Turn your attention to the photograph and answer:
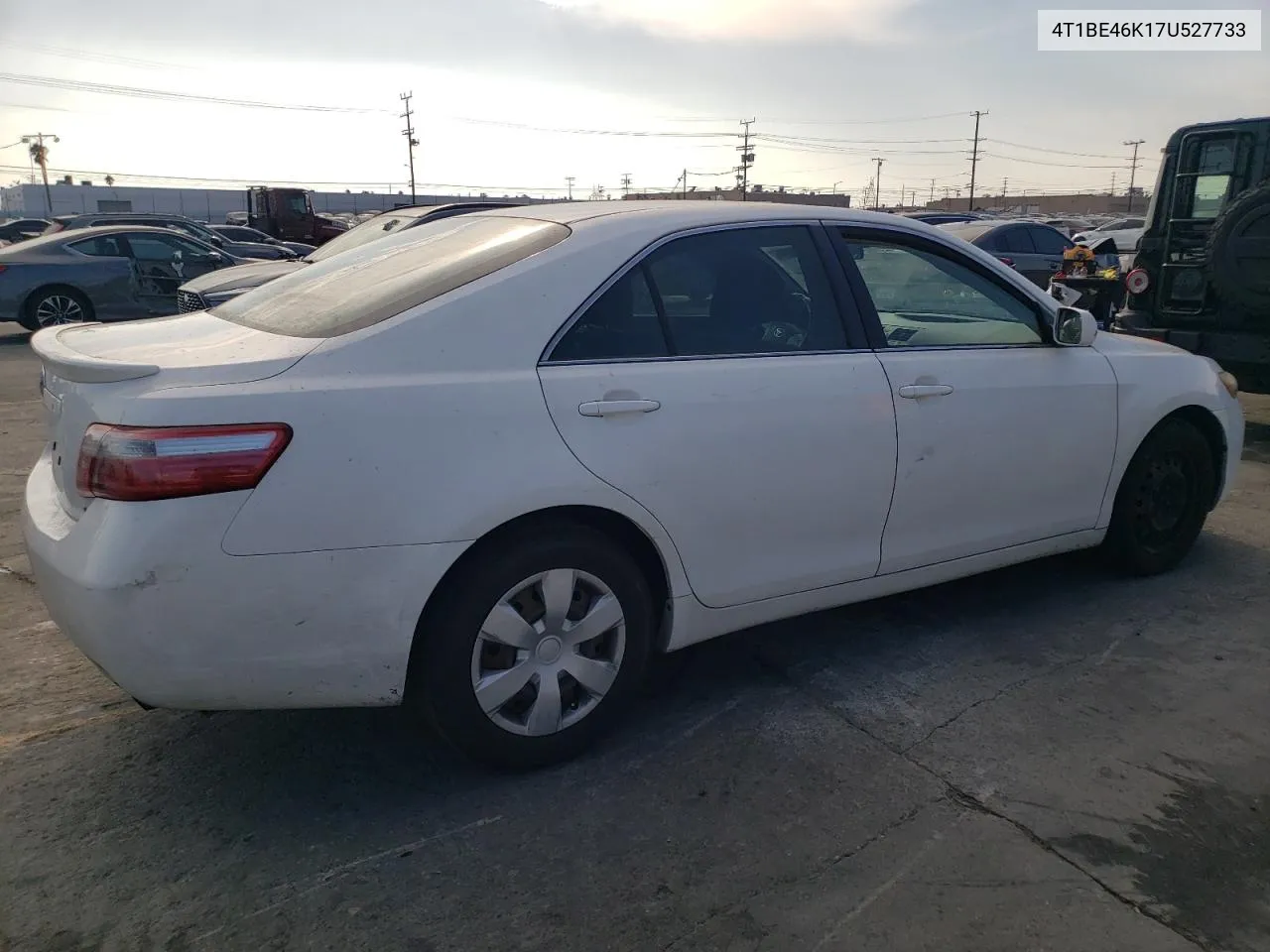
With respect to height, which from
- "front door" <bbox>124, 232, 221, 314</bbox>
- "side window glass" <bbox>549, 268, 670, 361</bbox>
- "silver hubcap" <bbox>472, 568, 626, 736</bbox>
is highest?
"side window glass" <bbox>549, 268, 670, 361</bbox>

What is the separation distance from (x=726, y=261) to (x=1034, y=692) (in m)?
1.84

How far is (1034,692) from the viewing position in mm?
3467

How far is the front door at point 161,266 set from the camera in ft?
42.1

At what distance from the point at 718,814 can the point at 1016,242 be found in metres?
13.5

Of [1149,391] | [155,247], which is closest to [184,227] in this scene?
[155,247]

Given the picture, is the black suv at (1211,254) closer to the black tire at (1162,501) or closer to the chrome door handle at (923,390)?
the black tire at (1162,501)

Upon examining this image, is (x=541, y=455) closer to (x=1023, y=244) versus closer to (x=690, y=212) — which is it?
(x=690, y=212)

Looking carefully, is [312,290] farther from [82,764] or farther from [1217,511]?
[1217,511]

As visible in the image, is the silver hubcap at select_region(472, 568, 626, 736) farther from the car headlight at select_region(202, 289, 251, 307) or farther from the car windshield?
the car windshield

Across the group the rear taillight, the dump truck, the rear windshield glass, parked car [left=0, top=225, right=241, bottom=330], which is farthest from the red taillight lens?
the dump truck

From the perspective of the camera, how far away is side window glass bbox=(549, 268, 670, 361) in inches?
114

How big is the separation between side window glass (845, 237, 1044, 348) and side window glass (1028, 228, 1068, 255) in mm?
11960

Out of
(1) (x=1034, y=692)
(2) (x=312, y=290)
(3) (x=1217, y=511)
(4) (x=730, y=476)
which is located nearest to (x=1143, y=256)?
(3) (x=1217, y=511)

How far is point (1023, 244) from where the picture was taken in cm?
1455
